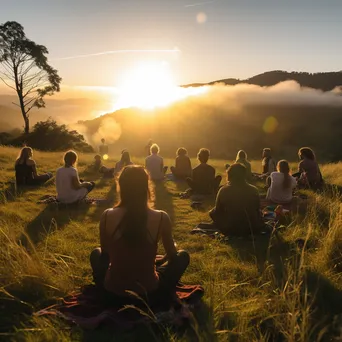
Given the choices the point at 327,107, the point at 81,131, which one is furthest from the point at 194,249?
the point at 327,107

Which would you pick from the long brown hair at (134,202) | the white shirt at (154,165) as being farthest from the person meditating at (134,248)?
the white shirt at (154,165)

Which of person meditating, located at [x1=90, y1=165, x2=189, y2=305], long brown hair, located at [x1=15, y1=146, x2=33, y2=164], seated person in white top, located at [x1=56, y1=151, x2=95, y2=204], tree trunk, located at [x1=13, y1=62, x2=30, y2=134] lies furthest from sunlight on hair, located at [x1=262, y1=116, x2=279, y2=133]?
person meditating, located at [x1=90, y1=165, x2=189, y2=305]

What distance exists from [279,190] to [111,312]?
6.60 meters

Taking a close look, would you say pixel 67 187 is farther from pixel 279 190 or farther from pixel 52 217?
pixel 279 190

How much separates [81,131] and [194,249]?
29.5 meters

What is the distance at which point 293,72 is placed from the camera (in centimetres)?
14138

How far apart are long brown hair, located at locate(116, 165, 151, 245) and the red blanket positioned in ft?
2.54

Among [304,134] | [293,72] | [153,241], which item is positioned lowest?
[304,134]

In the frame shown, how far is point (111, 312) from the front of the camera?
3.96m

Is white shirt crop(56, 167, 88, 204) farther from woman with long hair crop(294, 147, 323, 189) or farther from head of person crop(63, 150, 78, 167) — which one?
woman with long hair crop(294, 147, 323, 189)

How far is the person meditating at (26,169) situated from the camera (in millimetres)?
11820

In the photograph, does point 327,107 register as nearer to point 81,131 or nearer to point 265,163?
point 81,131

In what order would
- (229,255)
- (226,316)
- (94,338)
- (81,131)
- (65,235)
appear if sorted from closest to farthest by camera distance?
(94,338)
(226,316)
(229,255)
(65,235)
(81,131)

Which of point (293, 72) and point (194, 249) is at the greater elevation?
point (293, 72)
